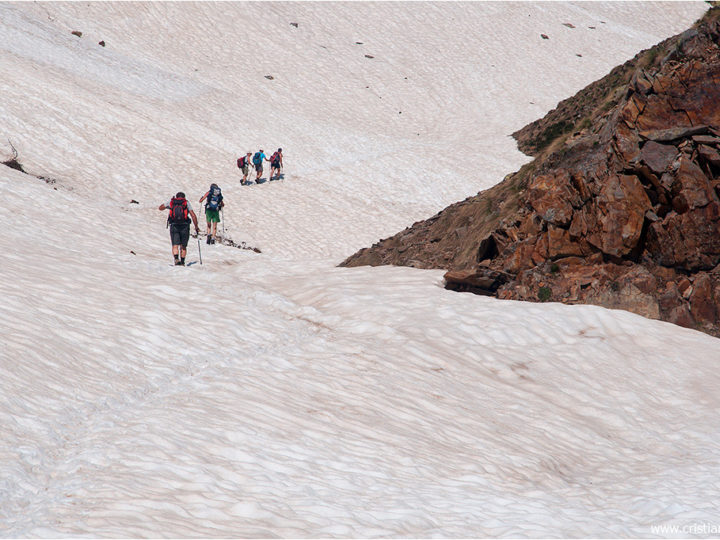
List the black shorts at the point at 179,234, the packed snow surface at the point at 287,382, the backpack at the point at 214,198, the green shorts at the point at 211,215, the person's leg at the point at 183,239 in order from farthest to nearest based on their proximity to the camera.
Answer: the green shorts at the point at 211,215, the backpack at the point at 214,198, the person's leg at the point at 183,239, the black shorts at the point at 179,234, the packed snow surface at the point at 287,382

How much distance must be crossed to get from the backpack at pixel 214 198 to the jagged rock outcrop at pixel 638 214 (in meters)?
11.0

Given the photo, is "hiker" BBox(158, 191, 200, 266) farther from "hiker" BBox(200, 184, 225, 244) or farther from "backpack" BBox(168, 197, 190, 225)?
"hiker" BBox(200, 184, 225, 244)

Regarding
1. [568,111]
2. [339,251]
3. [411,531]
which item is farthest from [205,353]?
[568,111]

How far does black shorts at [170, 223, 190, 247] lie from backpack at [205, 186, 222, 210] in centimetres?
632

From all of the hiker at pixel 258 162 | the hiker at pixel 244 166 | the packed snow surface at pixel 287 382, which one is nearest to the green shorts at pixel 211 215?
the packed snow surface at pixel 287 382

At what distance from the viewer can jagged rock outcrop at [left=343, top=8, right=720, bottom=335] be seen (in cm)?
1527

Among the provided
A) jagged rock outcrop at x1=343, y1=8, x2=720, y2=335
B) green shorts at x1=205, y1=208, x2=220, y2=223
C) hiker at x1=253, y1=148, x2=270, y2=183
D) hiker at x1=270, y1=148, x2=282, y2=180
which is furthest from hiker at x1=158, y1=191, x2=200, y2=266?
hiker at x1=270, y1=148, x2=282, y2=180

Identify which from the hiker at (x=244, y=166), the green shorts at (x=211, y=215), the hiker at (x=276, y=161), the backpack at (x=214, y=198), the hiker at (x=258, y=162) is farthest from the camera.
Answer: the hiker at (x=276, y=161)

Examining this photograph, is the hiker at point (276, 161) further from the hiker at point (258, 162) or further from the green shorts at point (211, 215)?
the green shorts at point (211, 215)

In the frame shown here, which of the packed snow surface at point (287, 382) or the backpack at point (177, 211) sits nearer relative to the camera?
the packed snow surface at point (287, 382)

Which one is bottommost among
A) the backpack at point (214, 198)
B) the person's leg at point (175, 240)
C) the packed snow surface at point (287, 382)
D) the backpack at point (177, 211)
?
the packed snow surface at point (287, 382)

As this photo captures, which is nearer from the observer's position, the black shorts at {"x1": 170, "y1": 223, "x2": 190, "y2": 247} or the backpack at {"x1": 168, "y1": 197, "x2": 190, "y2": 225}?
the backpack at {"x1": 168, "y1": 197, "x2": 190, "y2": 225}

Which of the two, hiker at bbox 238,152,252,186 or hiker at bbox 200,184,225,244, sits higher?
hiker at bbox 238,152,252,186

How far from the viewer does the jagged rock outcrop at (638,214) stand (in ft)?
50.1
